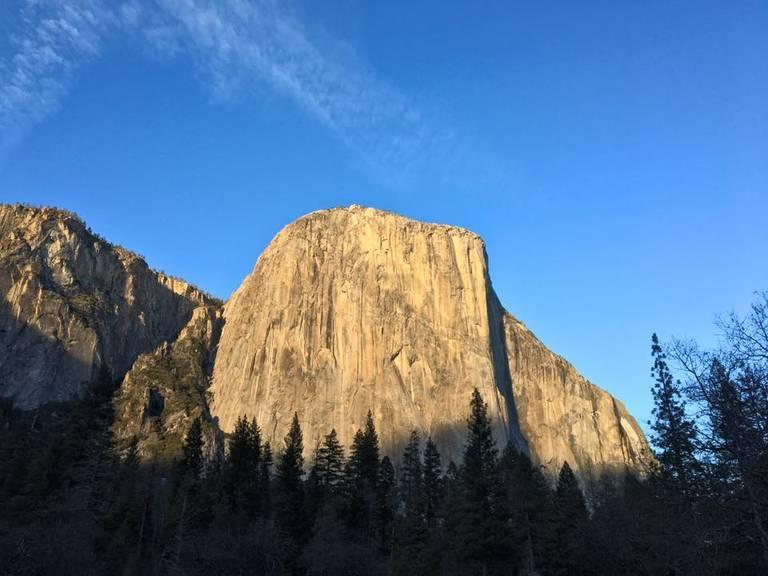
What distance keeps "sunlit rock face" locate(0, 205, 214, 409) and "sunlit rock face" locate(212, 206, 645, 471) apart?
15.4 metres

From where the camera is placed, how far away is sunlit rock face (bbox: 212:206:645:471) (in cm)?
10888

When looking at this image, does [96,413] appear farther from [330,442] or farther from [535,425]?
[535,425]

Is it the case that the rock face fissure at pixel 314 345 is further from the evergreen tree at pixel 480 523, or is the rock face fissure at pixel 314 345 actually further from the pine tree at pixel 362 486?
the evergreen tree at pixel 480 523

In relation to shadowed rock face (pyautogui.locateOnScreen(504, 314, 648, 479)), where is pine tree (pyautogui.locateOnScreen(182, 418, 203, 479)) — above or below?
below

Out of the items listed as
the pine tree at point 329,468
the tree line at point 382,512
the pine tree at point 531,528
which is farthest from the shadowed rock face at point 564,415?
the pine tree at point 531,528

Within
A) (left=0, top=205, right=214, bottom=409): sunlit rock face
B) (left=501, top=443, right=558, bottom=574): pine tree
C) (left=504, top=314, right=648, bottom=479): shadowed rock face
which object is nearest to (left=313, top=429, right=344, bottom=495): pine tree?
(left=501, top=443, right=558, bottom=574): pine tree

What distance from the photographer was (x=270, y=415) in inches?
4267

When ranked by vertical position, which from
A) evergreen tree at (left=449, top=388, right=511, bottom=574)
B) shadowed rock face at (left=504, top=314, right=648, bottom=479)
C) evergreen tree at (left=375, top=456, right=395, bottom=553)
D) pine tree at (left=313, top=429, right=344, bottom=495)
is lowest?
evergreen tree at (left=449, top=388, right=511, bottom=574)

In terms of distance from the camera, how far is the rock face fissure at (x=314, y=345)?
108 meters

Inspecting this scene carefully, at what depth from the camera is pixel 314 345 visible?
379ft

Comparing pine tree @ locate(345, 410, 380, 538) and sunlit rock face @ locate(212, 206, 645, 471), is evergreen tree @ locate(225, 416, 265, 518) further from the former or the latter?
sunlit rock face @ locate(212, 206, 645, 471)

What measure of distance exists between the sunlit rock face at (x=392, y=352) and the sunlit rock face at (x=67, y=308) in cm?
1541

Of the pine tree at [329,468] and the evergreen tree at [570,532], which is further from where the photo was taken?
the pine tree at [329,468]

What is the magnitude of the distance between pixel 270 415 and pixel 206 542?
5897cm
